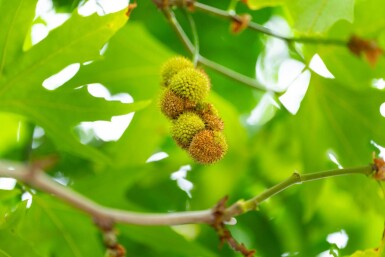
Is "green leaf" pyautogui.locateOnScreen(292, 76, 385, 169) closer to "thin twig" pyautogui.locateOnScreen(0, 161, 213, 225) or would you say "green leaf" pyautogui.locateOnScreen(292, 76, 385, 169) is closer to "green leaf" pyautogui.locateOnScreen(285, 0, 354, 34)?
"green leaf" pyautogui.locateOnScreen(285, 0, 354, 34)

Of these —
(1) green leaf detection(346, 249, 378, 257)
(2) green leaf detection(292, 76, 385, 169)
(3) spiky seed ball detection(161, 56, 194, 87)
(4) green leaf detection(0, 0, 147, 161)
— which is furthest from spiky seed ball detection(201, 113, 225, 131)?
(2) green leaf detection(292, 76, 385, 169)

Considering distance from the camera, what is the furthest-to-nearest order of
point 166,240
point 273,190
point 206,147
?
point 166,240
point 206,147
point 273,190

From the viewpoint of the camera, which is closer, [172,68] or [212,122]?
[212,122]

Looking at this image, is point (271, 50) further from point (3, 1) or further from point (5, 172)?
point (5, 172)

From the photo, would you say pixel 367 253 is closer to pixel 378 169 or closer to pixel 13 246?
pixel 378 169

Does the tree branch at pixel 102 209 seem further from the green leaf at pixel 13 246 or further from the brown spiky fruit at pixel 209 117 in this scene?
the green leaf at pixel 13 246

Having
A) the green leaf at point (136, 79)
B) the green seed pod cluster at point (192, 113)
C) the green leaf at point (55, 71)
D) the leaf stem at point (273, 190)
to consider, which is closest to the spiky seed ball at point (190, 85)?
the green seed pod cluster at point (192, 113)

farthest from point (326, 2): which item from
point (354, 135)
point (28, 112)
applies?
point (28, 112)

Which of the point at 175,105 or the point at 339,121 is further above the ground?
the point at 339,121

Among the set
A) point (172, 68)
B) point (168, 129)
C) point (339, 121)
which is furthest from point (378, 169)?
point (168, 129)
